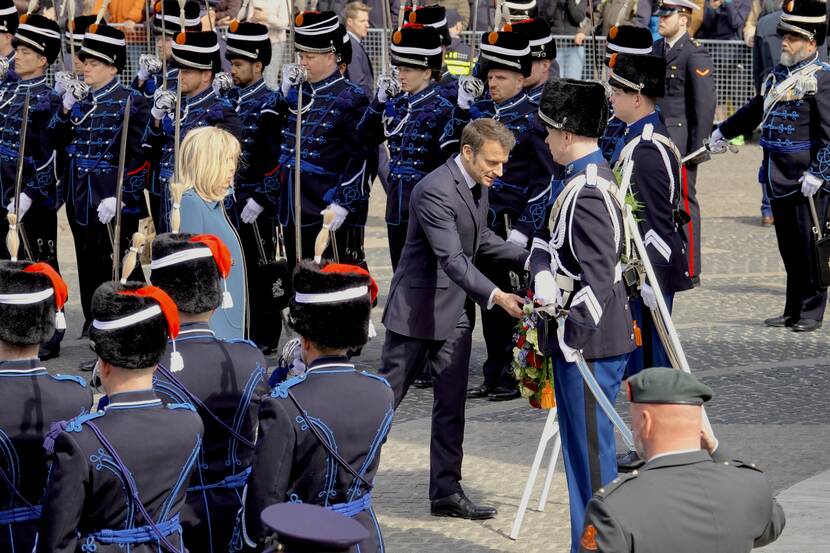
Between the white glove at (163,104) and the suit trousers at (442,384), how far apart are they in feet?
11.7

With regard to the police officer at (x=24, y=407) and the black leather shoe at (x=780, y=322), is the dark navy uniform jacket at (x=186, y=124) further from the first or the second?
the police officer at (x=24, y=407)

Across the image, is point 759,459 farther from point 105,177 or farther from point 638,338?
point 105,177

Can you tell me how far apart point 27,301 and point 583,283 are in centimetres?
203

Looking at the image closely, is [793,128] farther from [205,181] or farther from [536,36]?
[205,181]

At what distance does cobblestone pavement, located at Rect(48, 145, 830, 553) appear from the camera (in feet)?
21.8

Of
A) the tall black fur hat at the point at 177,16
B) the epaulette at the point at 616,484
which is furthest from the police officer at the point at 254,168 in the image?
the epaulette at the point at 616,484

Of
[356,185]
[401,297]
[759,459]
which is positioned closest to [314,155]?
[356,185]

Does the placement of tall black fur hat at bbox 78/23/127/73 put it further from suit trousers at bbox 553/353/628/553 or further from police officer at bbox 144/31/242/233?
suit trousers at bbox 553/353/628/553

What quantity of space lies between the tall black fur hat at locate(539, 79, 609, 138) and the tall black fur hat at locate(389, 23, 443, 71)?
3.33m

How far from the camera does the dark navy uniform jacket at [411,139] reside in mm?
9195

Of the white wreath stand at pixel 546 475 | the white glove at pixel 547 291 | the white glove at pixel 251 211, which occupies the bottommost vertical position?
the white wreath stand at pixel 546 475

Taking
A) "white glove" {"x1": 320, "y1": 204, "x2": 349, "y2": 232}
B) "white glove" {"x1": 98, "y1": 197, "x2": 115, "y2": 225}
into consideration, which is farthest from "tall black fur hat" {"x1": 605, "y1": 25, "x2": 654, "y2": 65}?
"white glove" {"x1": 98, "y1": 197, "x2": 115, "y2": 225}

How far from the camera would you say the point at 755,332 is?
33.9 feet

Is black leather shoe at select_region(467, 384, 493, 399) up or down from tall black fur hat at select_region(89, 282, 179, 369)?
down
